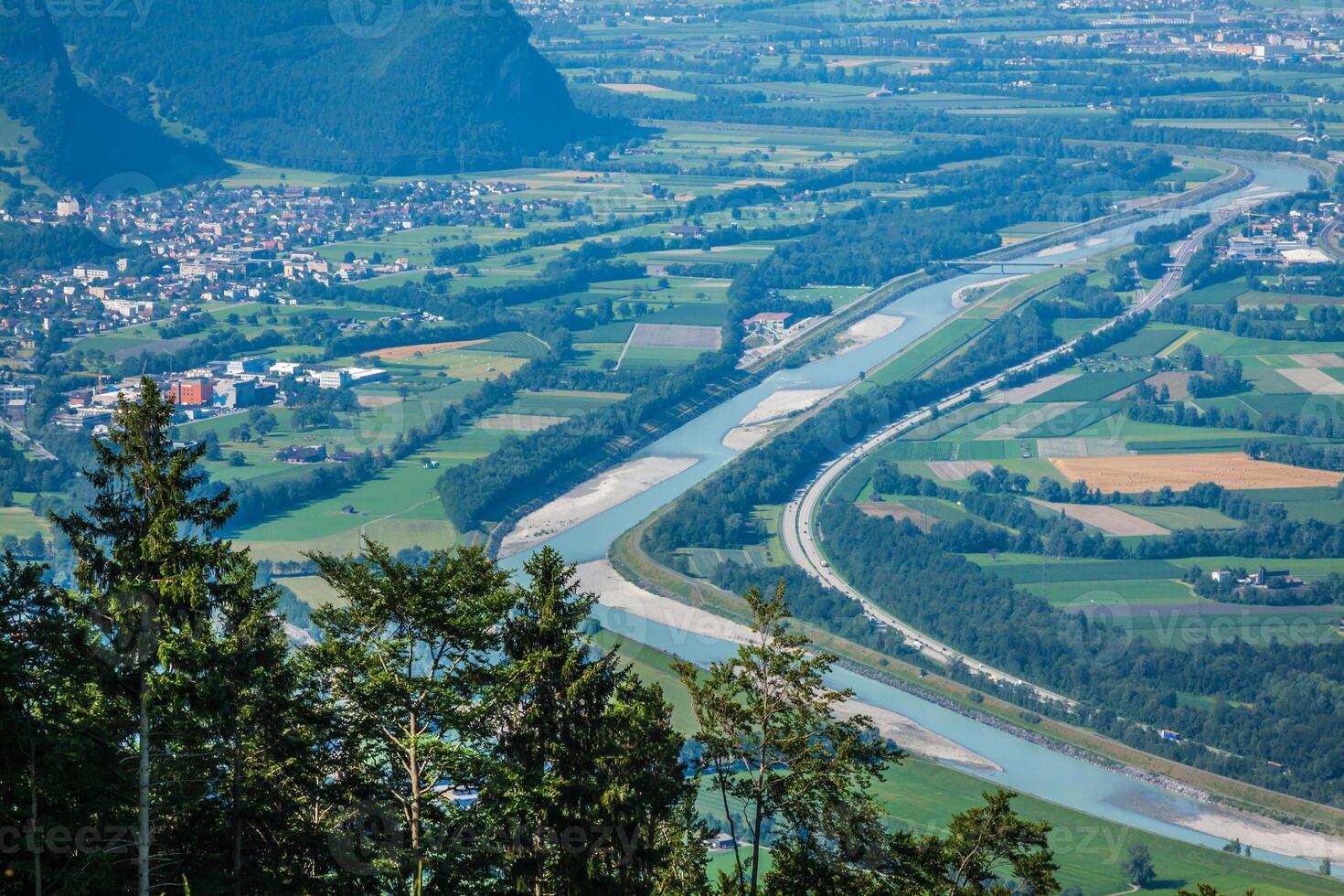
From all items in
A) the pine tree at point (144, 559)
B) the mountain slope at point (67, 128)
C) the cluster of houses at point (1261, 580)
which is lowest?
the cluster of houses at point (1261, 580)

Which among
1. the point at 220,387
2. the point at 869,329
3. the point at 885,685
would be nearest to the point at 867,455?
the point at 885,685

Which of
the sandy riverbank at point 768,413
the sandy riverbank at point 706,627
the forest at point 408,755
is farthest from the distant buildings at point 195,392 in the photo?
the forest at point 408,755

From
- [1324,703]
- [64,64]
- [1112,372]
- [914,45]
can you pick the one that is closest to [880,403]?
[1112,372]

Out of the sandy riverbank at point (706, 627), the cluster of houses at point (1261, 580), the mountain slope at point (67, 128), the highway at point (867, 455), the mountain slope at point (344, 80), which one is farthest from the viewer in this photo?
the mountain slope at point (344, 80)

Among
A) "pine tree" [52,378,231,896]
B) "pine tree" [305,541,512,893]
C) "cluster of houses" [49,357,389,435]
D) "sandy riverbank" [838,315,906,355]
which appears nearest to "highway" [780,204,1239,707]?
"sandy riverbank" [838,315,906,355]

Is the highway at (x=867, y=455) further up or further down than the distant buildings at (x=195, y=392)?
further down

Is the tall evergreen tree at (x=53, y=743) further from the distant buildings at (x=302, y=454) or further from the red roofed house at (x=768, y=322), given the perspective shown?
Result: the red roofed house at (x=768, y=322)
